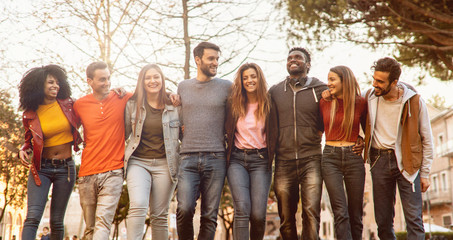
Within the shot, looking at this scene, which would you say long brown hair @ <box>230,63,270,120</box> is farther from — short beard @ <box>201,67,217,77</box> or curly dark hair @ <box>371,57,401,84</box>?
curly dark hair @ <box>371,57,401,84</box>

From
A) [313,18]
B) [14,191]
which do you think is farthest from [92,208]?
[14,191]

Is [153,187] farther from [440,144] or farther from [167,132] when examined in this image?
[440,144]

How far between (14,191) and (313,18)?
20.0 metres

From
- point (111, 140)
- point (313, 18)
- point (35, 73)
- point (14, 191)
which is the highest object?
point (313, 18)

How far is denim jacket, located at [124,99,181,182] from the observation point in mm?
6059

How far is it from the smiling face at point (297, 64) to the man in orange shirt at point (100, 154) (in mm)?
2056

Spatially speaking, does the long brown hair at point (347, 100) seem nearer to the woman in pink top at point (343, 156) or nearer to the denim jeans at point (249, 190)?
the woman in pink top at point (343, 156)

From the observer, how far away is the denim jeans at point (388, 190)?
18.5 ft

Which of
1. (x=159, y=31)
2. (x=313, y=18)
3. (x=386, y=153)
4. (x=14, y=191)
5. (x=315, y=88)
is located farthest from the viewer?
(x=14, y=191)

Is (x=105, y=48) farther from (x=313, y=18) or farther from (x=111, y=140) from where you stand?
(x=111, y=140)

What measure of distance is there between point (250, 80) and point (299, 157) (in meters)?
1.06

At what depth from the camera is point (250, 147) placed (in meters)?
6.03

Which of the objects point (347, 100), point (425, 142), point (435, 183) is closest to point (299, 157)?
point (347, 100)

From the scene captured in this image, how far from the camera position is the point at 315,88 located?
20.8ft
